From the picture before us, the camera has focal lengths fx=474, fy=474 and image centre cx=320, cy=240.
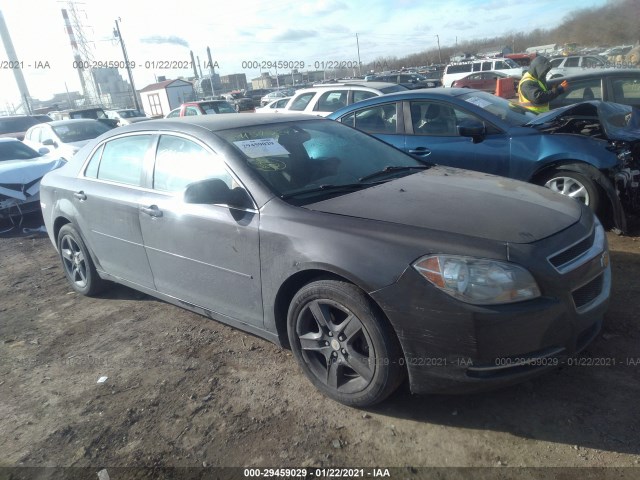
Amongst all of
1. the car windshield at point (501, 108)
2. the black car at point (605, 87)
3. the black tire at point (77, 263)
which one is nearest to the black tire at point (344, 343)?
the black tire at point (77, 263)

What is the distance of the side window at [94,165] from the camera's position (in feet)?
13.8

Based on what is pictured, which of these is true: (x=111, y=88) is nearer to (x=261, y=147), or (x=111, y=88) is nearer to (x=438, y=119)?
(x=438, y=119)

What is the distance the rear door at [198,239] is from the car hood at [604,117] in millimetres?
3713

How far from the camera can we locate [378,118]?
19.7ft

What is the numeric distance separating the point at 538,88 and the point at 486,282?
21.3ft

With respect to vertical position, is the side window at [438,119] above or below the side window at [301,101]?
below

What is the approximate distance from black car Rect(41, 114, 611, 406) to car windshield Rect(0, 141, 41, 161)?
6.00 metres

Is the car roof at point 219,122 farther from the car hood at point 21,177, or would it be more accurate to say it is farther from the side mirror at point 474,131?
the car hood at point 21,177

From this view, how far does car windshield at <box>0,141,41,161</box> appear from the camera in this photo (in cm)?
864

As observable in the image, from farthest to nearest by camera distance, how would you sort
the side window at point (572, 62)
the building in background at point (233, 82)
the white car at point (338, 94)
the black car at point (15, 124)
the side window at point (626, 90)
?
the building in background at point (233, 82) → the side window at point (572, 62) → the black car at point (15, 124) → the white car at point (338, 94) → the side window at point (626, 90)

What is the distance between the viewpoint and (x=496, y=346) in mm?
2232

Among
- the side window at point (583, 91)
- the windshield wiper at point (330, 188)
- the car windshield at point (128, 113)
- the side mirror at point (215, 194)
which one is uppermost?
the car windshield at point (128, 113)

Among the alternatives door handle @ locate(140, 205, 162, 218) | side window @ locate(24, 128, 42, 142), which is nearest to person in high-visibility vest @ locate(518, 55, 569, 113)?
door handle @ locate(140, 205, 162, 218)

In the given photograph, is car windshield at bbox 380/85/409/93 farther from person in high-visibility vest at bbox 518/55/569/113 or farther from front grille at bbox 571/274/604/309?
front grille at bbox 571/274/604/309
